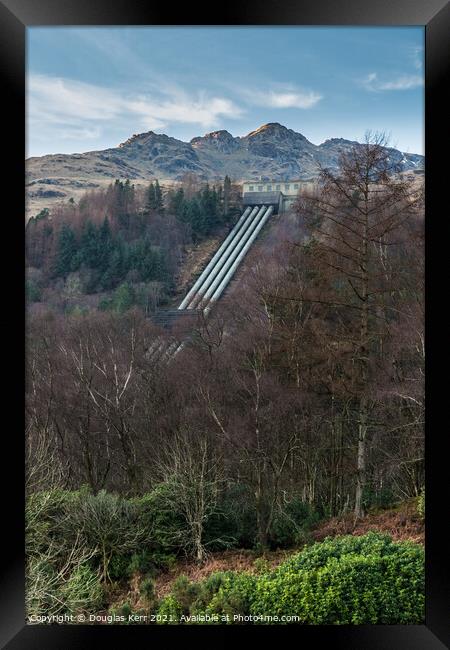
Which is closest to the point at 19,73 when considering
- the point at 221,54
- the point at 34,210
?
the point at 34,210

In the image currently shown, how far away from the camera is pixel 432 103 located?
215 centimetres

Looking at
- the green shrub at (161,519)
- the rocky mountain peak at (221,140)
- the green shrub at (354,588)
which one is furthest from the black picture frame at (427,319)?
the rocky mountain peak at (221,140)

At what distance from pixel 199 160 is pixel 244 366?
1.34 metres

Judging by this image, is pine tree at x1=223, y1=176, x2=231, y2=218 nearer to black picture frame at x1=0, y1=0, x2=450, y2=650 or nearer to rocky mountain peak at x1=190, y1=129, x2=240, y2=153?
rocky mountain peak at x1=190, y1=129, x2=240, y2=153

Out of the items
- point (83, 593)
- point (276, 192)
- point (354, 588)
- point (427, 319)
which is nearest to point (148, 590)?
point (83, 593)

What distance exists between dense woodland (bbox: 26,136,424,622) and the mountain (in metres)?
0.11

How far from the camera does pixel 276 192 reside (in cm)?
315

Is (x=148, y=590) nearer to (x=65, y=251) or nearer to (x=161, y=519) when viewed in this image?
(x=161, y=519)

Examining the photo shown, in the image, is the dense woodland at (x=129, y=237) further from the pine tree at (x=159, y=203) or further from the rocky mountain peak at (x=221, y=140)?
the rocky mountain peak at (x=221, y=140)

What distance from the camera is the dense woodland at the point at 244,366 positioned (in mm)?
3096

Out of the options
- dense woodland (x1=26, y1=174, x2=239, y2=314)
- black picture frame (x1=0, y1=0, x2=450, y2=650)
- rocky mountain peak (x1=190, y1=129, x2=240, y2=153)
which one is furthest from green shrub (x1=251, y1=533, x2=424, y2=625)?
rocky mountain peak (x1=190, y1=129, x2=240, y2=153)

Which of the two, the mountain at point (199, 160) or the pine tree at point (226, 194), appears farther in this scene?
the pine tree at point (226, 194)

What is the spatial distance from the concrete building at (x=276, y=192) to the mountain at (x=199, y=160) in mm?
37

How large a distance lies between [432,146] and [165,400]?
221 centimetres
